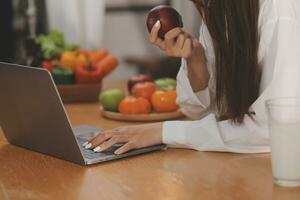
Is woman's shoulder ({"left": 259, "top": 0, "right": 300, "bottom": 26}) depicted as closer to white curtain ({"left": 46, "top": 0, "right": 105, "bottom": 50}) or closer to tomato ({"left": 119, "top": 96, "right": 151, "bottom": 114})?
tomato ({"left": 119, "top": 96, "right": 151, "bottom": 114})

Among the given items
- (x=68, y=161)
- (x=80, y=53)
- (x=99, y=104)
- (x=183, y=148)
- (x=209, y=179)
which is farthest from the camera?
(x=80, y=53)

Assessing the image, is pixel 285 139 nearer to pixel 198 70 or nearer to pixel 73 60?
pixel 198 70

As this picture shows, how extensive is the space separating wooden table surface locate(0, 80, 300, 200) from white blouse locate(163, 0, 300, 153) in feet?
0.11

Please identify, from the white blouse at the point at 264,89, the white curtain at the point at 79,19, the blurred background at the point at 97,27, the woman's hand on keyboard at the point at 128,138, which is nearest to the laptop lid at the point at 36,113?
the woman's hand on keyboard at the point at 128,138

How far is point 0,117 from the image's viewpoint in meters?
1.84

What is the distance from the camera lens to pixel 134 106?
7.18 feet

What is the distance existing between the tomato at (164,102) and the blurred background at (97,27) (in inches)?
48.5

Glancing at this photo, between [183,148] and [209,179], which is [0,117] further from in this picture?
[209,179]

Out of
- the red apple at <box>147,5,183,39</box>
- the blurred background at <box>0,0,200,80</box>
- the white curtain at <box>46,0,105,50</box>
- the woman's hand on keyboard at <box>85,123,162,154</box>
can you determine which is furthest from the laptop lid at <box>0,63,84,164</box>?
the white curtain at <box>46,0,105,50</box>

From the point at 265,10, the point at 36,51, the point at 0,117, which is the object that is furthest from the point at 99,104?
the point at 265,10

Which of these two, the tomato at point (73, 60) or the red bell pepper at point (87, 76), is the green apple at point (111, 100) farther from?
the tomato at point (73, 60)

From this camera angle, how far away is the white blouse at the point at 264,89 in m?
1.58

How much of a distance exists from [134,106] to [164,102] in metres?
0.10

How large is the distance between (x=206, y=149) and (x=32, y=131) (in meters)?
0.46
